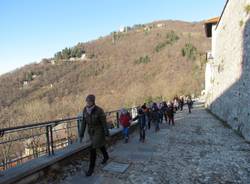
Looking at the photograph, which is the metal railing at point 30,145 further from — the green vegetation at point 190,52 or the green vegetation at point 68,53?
the green vegetation at point 68,53

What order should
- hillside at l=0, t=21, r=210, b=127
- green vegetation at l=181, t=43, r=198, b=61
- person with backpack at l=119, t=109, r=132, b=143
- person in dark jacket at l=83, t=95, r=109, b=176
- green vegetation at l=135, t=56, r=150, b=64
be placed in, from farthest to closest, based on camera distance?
green vegetation at l=135, t=56, r=150, b=64
green vegetation at l=181, t=43, r=198, b=61
hillside at l=0, t=21, r=210, b=127
person with backpack at l=119, t=109, r=132, b=143
person in dark jacket at l=83, t=95, r=109, b=176

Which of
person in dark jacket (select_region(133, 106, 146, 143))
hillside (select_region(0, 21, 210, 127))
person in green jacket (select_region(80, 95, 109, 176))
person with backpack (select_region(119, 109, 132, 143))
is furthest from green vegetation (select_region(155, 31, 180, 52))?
person in green jacket (select_region(80, 95, 109, 176))

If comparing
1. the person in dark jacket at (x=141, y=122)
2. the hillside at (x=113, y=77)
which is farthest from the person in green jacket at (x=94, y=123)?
the hillside at (x=113, y=77)

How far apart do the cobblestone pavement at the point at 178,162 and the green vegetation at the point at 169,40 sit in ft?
255

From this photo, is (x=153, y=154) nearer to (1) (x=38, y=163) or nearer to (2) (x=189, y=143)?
(2) (x=189, y=143)

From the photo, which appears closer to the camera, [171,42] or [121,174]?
[121,174]

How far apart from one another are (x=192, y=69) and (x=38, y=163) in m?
58.8

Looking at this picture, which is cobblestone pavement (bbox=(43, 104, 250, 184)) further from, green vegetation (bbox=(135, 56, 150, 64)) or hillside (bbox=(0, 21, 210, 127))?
green vegetation (bbox=(135, 56, 150, 64))

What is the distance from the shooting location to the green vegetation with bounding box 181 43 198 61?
66988mm

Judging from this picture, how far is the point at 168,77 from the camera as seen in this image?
54.4m

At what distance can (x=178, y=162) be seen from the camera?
19.0 feet

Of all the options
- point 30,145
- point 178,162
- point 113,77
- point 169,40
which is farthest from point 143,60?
point 178,162

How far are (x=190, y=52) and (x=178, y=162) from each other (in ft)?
226

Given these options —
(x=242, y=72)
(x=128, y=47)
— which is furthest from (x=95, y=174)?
(x=128, y=47)
